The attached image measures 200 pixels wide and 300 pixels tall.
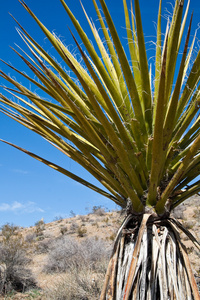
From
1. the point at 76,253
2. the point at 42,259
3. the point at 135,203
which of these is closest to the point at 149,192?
the point at 135,203

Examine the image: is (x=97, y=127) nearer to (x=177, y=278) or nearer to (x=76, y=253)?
(x=177, y=278)

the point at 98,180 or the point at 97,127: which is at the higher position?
the point at 97,127

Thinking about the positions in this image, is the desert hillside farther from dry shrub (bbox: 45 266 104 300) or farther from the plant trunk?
the plant trunk

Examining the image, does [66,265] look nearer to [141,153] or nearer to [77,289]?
[77,289]

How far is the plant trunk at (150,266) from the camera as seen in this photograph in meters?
1.62

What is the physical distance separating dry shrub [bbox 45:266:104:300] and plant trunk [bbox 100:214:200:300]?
4294mm

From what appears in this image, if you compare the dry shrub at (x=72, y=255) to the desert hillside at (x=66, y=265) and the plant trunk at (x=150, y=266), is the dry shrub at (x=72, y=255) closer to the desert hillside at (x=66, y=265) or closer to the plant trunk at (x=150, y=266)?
the desert hillside at (x=66, y=265)

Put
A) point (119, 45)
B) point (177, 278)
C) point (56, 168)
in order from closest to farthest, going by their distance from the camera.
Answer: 1. point (119, 45)
2. point (177, 278)
3. point (56, 168)

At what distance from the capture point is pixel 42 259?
35.7 ft

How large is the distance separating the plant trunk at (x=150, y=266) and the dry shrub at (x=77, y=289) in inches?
169

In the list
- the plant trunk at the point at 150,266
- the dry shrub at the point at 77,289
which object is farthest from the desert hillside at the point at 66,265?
the plant trunk at the point at 150,266

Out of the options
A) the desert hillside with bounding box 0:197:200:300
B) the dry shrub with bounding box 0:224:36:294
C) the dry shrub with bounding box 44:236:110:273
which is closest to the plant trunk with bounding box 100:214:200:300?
the desert hillside with bounding box 0:197:200:300

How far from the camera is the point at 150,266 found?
5.75 ft

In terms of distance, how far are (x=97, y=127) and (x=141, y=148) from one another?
0.40 metres
